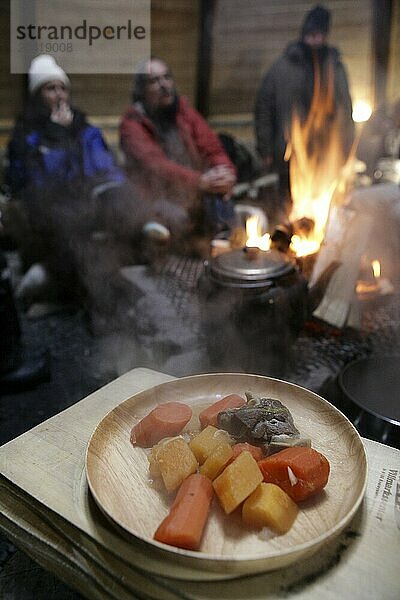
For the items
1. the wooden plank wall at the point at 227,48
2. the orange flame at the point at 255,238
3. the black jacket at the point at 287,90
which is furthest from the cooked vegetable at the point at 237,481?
the wooden plank wall at the point at 227,48

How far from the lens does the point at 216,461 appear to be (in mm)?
1490

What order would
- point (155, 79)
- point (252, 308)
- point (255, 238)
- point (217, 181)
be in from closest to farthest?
1. point (252, 308)
2. point (255, 238)
3. point (217, 181)
4. point (155, 79)

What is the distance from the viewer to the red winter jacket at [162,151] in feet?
16.1

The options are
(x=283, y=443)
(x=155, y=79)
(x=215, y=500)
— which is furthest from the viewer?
(x=155, y=79)

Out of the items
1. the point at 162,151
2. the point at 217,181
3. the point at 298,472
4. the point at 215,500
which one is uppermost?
the point at 162,151

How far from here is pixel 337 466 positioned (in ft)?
5.09

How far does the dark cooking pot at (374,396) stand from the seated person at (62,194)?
238 cm

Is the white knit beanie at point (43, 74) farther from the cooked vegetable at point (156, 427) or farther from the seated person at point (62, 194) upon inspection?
the cooked vegetable at point (156, 427)

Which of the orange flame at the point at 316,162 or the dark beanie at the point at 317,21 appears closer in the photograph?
the orange flame at the point at 316,162

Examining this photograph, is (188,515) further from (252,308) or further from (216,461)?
(252,308)

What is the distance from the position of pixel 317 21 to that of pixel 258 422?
17.1 ft

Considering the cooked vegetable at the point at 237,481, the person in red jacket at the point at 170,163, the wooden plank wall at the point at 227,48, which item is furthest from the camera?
the wooden plank wall at the point at 227,48

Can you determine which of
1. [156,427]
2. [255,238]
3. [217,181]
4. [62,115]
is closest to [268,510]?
[156,427]

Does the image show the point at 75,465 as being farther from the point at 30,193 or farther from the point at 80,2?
the point at 80,2
